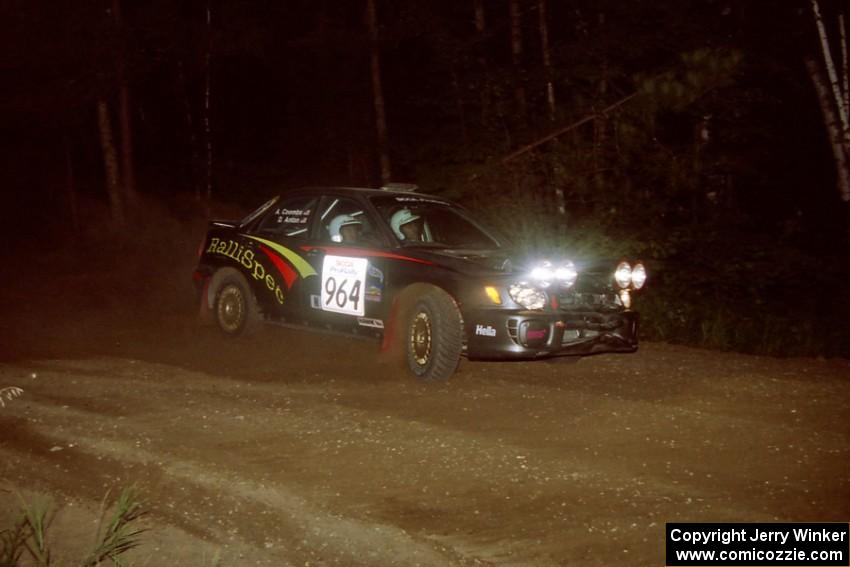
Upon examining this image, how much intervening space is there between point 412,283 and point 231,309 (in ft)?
8.92

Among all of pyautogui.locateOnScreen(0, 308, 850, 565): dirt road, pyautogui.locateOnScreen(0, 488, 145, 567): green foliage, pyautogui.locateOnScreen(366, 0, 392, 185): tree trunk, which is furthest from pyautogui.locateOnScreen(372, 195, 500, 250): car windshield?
pyautogui.locateOnScreen(366, 0, 392, 185): tree trunk

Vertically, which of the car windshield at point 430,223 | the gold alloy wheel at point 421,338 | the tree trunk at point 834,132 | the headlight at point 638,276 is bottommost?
the gold alloy wheel at point 421,338

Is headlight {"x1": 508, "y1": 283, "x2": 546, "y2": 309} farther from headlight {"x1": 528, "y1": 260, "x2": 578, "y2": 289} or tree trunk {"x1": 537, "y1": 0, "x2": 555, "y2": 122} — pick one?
tree trunk {"x1": 537, "y1": 0, "x2": 555, "y2": 122}

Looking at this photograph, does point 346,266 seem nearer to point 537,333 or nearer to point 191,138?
point 537,333

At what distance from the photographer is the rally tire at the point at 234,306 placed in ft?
31.1

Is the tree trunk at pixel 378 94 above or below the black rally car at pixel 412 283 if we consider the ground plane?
above

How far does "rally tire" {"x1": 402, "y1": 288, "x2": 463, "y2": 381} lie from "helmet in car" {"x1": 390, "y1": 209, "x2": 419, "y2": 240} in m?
0.82

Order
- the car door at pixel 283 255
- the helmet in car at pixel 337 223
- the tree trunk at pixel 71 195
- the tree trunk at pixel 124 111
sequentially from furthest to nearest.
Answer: the tree trunk at pixel 71 195
the tree trunk at pixel 124 111
the car door at pixel 283 255
the helmet in car at pixel 337 223

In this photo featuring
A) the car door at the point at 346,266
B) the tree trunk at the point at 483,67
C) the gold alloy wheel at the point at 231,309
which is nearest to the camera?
the car door at the point at 346,266

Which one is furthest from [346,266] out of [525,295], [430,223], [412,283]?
[525,295]

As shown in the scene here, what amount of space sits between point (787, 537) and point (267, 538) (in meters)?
2.38

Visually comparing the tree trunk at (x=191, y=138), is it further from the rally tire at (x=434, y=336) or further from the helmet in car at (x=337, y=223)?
the rally tire at (x=434, y=336)

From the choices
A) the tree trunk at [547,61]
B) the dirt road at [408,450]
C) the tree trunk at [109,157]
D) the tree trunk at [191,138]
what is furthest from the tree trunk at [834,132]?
the tree trunk at [191,138]

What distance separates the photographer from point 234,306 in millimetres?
9703
